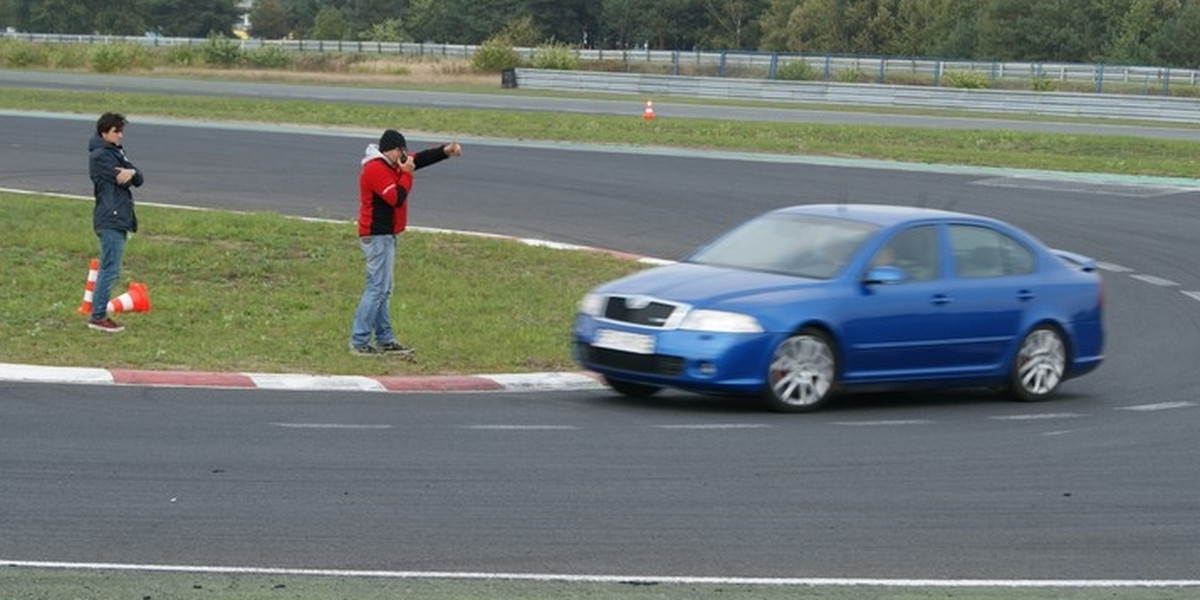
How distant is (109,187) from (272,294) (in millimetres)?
2841

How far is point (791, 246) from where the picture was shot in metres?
13.5

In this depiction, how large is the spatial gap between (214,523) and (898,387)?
5899 millimetres

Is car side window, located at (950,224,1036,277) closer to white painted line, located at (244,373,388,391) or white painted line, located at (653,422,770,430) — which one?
white painted line, located at (653,422,770,430)

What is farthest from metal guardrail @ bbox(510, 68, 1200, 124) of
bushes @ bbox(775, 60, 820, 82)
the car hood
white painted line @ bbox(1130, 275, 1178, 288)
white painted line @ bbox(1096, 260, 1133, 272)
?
the car hood

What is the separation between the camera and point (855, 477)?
33.6ft

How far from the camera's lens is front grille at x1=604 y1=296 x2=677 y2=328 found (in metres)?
12.6

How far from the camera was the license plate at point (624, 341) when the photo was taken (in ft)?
41.1

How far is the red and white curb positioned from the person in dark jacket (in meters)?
1.63

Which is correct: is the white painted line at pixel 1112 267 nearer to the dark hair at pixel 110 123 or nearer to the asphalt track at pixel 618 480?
the asphalt track at pixel 618 480

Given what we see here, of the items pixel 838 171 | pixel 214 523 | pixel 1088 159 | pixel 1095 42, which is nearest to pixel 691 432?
pixel 214 523

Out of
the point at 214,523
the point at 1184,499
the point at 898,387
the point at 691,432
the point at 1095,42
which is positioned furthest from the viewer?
the point at 1095,42

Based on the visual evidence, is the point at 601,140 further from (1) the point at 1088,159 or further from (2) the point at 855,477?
(2) the point at 855,477

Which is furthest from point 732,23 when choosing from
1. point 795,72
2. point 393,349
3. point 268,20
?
point 393,349

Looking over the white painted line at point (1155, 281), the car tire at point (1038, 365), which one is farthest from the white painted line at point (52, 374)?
the white painted line at point (1155, 281)
